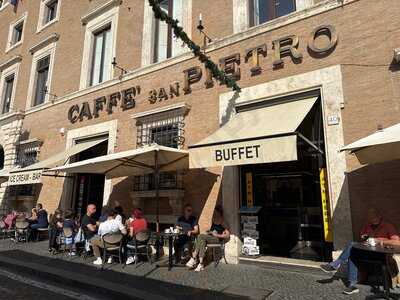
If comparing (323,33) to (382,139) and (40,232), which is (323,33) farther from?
(40,232)

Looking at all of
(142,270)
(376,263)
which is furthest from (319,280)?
(142,270)

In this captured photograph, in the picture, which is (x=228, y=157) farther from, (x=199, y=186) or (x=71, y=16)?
(x=71, y=16)

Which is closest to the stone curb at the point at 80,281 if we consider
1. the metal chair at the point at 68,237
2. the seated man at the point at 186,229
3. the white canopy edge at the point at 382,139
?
the metal chair at the point at 68,237

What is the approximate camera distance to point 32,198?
45.4 ft

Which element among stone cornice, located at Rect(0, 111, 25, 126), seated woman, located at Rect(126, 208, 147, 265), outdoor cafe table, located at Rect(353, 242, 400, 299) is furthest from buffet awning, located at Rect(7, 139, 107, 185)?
outdoor cafe table, located at Rect(353, 242, 400, 299)

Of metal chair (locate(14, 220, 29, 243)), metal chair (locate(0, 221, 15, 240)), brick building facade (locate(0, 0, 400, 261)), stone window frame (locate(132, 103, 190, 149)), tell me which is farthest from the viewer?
metal chair (locate(0, 221, 15, 240))

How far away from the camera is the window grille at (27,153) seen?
14.3 meters

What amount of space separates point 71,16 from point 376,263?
46.9 feet

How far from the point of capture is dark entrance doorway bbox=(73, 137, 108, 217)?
12.2 metres

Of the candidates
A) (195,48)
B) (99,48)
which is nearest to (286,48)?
(195,48)

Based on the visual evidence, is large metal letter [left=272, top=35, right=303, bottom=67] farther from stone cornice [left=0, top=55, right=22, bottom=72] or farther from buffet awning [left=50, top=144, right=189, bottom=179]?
stone cornice [left=0, top=55, right=22, bottom=72]

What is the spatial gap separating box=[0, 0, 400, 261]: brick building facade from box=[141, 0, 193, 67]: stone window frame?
0.12ft

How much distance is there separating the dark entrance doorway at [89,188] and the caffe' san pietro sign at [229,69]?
125 centimetres

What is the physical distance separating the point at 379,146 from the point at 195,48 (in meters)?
4.16
